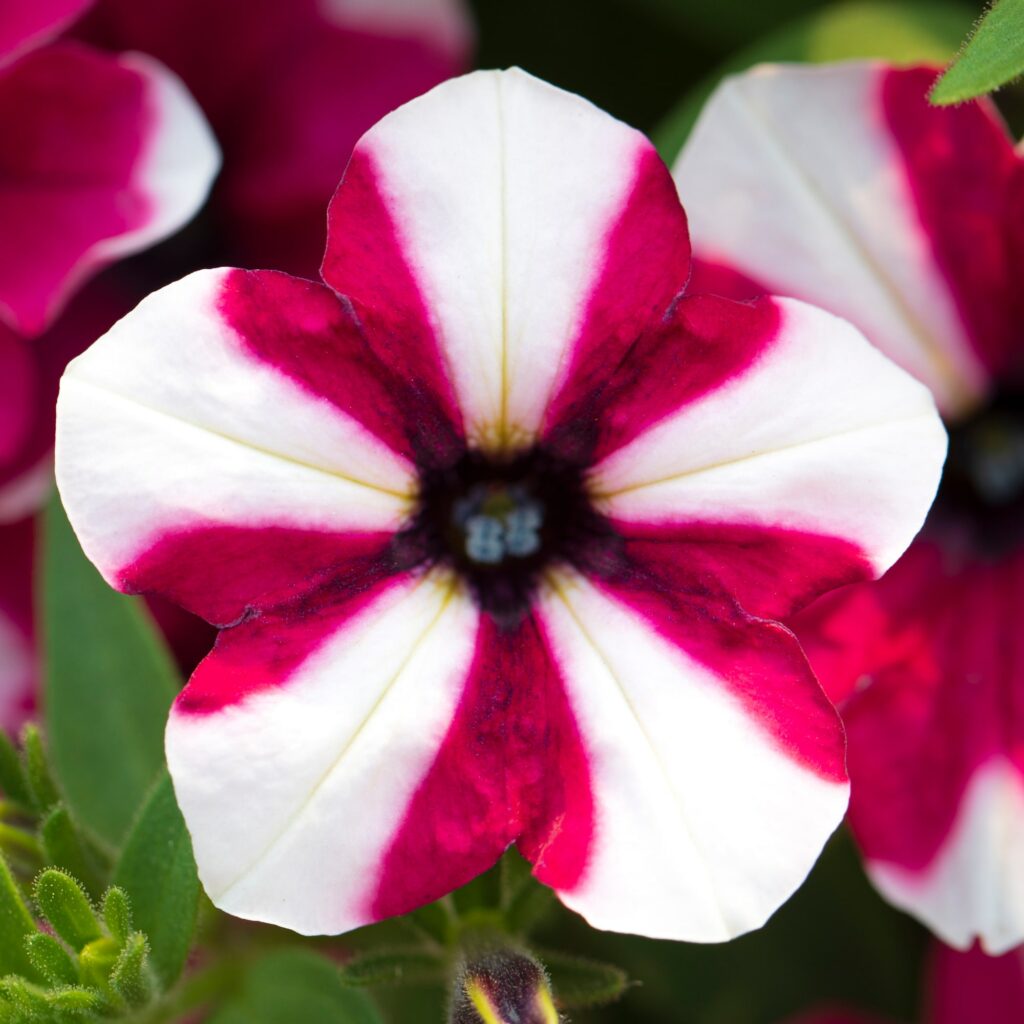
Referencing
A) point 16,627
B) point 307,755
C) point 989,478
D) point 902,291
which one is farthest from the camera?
point 16,627

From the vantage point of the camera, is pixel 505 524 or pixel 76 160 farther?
pixel 76 160

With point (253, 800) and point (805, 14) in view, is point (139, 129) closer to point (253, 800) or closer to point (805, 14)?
point (253, 800)

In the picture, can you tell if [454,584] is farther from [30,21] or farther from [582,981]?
[30,21]

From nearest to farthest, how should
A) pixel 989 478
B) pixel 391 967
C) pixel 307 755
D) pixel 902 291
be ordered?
1. pixel 307 755
2. pixel 391 967
3. pixel 902 291
4. pixel 989 478

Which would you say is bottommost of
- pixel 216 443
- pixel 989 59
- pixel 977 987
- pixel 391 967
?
pixel 977 987

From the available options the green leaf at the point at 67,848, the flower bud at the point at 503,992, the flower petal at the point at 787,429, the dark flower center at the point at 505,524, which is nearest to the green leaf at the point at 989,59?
the flower petal at the point at 787,429

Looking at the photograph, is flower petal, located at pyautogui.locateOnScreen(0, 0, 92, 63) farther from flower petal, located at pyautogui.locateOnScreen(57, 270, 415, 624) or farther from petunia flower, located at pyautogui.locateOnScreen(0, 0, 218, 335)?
flower petal, located at pyautogui.locateOnScreen(57, 270, 415, 624)

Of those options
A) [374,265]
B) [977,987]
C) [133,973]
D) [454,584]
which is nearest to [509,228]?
[374,265]
